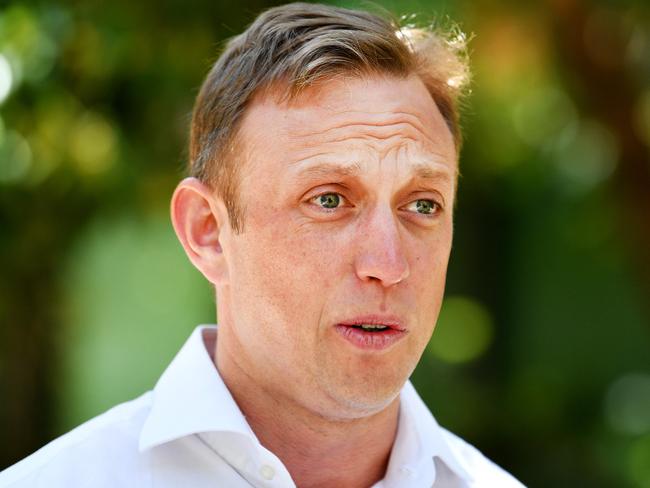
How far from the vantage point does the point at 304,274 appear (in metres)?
2.07

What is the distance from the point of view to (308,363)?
6.88 ft

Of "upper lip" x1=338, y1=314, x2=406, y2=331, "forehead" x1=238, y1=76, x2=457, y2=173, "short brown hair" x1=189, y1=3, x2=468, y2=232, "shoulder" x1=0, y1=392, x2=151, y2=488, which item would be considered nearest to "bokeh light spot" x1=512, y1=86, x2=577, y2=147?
"short brown hair" x1=189, y1=3, x2=468, y2=232

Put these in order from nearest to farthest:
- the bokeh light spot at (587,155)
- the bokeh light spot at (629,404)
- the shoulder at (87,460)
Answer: the shoulder at (87,460) → the bokeh light spot at (587,155) → the bokeh light spot at (629,404)

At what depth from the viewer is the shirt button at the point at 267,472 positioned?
6.75 feet

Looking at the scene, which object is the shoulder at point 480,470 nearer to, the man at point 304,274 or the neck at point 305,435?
the man at point 304,274

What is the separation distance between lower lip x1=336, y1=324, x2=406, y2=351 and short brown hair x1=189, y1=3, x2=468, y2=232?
35cm

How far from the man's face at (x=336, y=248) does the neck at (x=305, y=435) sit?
39 mm

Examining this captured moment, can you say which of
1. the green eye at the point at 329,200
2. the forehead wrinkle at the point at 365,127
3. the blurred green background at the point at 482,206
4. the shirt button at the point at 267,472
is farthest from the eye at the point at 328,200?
the blurred green background at the point at 482,206

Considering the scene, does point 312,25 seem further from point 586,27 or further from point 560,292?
point 560,292

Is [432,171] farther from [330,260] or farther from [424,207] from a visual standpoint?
[330,260]

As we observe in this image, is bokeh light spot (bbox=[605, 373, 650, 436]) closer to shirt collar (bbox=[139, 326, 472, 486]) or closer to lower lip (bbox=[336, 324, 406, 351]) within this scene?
shirt collar (bbox=[139, 326, 472, 486])

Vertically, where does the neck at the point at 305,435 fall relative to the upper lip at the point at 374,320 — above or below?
below

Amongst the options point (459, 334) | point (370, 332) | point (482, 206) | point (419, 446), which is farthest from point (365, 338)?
point (482, 206)

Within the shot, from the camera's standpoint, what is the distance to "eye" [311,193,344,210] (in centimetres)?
210
